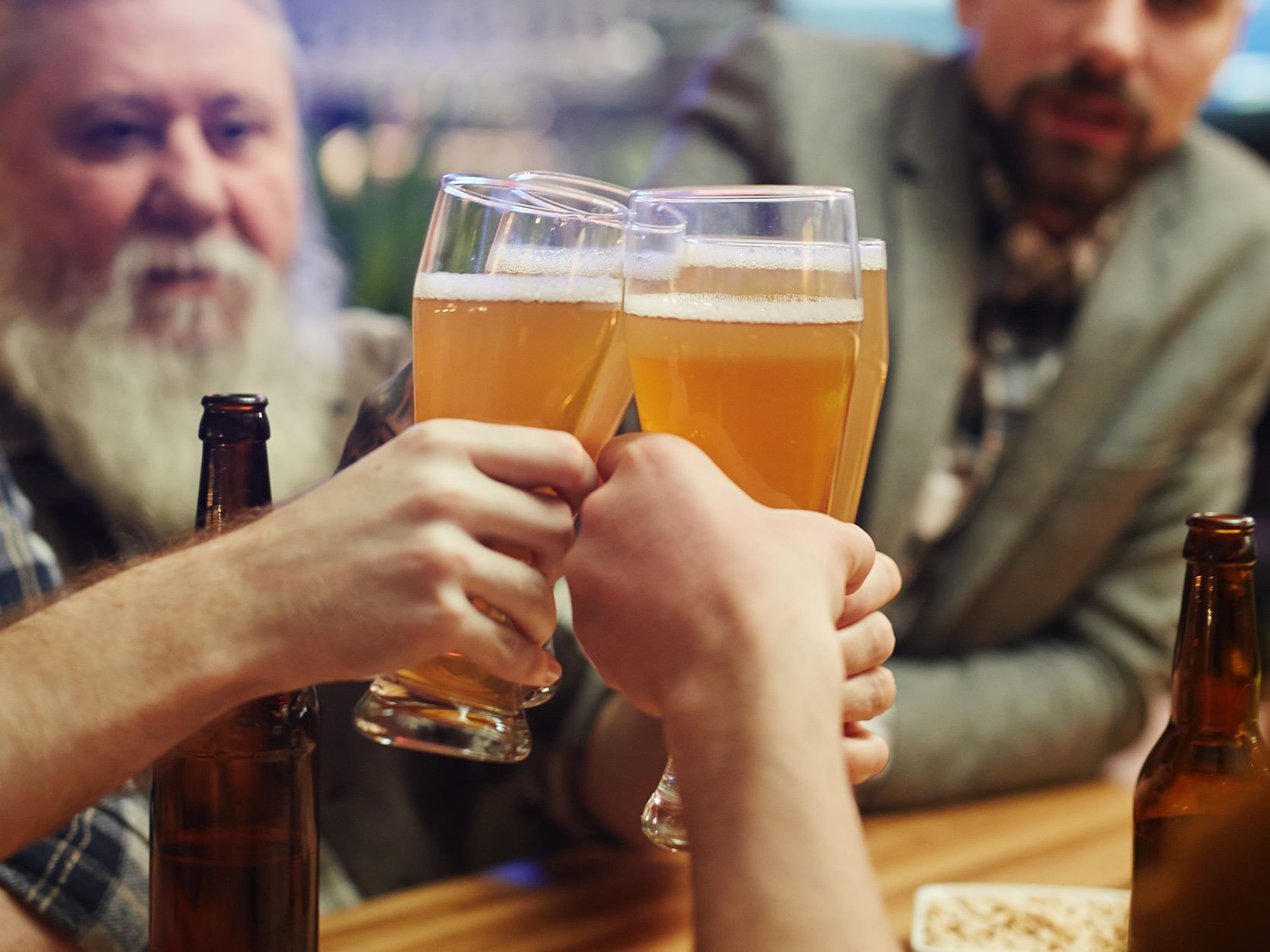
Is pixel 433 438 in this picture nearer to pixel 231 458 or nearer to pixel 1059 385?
pixel 231 458

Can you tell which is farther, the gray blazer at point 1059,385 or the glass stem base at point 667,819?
the gray blazer at point 1059,385

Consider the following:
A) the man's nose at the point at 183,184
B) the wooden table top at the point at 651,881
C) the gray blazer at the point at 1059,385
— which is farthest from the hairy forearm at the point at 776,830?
the man's nose at the point at 183,184

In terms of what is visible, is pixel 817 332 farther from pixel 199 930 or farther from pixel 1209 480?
pixel 1209 480

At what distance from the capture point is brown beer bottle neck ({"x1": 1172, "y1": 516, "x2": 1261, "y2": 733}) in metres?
0.72

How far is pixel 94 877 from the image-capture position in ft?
2.79

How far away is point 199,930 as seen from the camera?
0.75 m

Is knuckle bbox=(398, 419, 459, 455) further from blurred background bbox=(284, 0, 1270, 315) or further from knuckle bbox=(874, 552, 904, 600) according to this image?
blurred background bbox=(284, 0, 1270, 315)

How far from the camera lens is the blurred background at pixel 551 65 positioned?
304 centimetres

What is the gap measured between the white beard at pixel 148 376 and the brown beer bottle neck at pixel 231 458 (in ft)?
2.71

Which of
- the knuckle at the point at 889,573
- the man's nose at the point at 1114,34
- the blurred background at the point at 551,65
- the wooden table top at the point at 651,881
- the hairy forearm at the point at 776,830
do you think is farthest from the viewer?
the blurred background at the point at 551,65

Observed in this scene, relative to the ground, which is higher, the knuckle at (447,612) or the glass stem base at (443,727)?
the knuckle at (447,612)

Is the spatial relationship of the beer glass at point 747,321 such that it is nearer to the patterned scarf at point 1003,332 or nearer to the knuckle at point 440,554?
the knuckle at point 440,554

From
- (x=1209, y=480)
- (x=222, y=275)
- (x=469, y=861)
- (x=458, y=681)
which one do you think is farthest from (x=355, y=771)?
(x=1209, y=480)

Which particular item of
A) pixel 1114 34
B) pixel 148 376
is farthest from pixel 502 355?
Answer: pixel 1114 34
